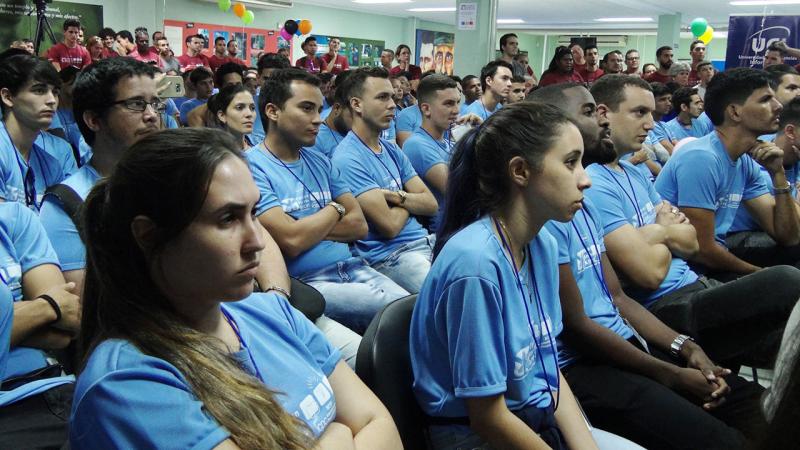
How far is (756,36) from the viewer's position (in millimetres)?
8969

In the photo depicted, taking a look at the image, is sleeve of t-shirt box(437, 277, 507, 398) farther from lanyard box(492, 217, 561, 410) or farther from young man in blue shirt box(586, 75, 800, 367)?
young man in blue shirt box(586, 75, 800, 367)

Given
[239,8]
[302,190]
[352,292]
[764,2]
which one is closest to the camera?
[352,292]

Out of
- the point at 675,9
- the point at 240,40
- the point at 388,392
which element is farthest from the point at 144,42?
the point at 675,9

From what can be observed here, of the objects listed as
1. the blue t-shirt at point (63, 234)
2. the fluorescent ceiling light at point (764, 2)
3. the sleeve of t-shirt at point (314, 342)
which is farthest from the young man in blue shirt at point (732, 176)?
the fluorescent ceiling light at point (764, 2)

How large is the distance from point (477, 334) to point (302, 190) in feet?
5.19

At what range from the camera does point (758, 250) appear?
3277mm

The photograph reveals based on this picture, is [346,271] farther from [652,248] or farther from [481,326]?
[481,326]

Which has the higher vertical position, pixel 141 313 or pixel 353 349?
pixel 141 313

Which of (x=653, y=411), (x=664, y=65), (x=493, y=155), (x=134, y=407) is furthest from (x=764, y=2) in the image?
(x=134, y=407)

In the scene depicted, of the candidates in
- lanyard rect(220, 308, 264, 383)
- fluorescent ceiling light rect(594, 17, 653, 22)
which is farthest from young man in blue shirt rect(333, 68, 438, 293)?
fluorescent ceiling light rect(594, 17, 653, 22)

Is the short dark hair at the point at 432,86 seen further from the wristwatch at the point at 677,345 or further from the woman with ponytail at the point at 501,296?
the woman with ponytail at the point at 501,296

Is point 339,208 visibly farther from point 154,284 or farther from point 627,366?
point 154,284

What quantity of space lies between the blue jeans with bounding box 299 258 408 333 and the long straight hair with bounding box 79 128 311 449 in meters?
1.43

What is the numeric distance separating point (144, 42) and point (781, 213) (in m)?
9.15
